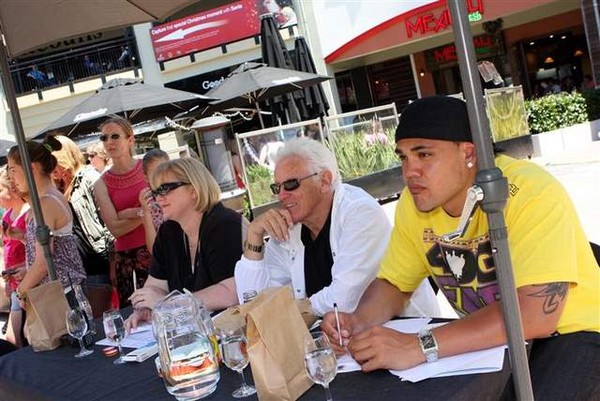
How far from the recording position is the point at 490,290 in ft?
6.29

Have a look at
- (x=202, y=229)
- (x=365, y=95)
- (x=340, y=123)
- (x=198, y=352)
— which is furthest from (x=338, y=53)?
(x=198, y=352)

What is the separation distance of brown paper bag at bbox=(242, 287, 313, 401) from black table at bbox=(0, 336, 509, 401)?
6 centimetres

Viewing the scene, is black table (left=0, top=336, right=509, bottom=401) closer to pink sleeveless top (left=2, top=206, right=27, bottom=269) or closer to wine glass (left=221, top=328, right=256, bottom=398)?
wine glass (left=221, top=328, right=256, bottom=398)

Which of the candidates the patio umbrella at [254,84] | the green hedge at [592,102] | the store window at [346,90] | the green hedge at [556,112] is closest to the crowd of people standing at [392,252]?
the patio umbrella at [254,84]

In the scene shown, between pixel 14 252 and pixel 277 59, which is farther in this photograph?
pixel 277 59

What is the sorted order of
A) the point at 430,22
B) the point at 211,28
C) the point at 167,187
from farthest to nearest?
the point at 211,28 < the point at 430,22 < the point at 167,187

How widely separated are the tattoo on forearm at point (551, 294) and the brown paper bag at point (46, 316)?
1.92 metres

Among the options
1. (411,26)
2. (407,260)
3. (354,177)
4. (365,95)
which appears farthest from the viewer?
(365,95)

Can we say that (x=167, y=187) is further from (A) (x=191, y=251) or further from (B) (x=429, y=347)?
(B) (x=429, y=347)

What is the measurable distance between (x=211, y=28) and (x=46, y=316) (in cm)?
1649

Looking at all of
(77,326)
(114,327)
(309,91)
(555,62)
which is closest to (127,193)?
(77,326)

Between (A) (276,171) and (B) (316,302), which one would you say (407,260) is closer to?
(B) (316,302)

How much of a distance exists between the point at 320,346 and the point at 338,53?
16.4 meters

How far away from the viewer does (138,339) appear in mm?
2518
